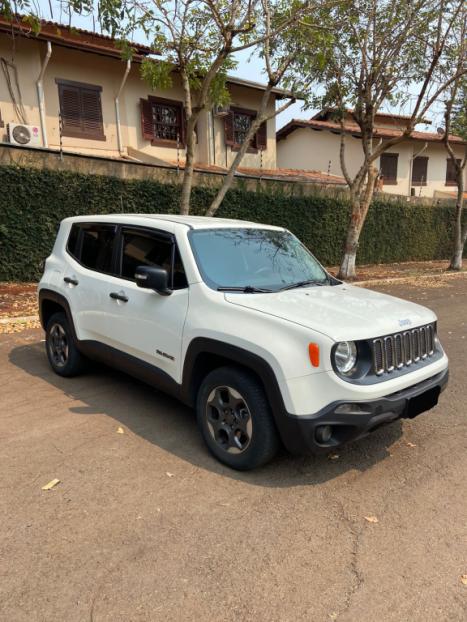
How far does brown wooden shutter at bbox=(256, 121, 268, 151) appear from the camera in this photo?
63.0 ft

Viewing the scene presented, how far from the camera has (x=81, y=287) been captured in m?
4.62

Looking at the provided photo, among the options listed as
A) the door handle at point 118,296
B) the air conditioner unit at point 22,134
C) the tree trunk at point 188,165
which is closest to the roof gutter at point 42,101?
the air conditioner unit at point 22,134

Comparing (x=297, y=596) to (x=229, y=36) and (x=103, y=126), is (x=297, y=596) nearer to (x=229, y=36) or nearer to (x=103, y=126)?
(x=229, y=36)

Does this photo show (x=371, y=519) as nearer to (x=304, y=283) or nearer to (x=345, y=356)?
(x=345, y=356)

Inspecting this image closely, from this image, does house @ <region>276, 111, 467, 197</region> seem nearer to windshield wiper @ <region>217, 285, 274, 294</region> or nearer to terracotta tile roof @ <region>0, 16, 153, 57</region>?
terracotta tile roof @ <region>0, 16, 153, 57</region>

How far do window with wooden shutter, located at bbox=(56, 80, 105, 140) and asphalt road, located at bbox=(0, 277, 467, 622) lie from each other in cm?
1251

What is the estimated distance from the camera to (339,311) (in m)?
3.24

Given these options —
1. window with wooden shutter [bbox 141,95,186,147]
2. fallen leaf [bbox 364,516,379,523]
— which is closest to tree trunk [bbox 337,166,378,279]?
window with wooden shutter [bbox 141,95,186,147]

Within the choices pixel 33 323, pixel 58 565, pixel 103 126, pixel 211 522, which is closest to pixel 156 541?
pixel 211 522

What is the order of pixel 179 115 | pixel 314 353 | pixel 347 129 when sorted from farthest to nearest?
pixel 347 129
pixel 179 115
pixel 314 353

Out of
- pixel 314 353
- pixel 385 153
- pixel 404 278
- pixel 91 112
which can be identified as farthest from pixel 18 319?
pixel 385 153

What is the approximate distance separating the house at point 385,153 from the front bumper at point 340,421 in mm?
22049

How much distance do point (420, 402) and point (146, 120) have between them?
15.3 metres

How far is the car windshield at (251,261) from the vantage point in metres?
3.66
